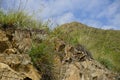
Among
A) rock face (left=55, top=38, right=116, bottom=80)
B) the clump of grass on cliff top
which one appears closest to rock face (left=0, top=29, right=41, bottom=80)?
the clump of grass on cliff top

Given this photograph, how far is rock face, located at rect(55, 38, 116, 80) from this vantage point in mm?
8110

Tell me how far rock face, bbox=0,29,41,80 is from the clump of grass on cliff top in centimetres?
25

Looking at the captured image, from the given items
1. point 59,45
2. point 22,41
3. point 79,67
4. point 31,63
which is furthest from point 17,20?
point 79,67

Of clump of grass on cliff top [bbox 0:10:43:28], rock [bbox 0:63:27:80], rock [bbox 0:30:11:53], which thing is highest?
clump of grass on cliff top [bbox 0:10:43:28]

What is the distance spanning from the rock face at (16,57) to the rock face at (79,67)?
1031 millimetres

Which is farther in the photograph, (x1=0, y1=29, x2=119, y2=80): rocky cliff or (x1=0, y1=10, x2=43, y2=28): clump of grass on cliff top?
(x1=0, y1=10, x2=43, y2=28): clump of grass on cliff top

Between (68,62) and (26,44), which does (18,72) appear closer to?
(26,44)

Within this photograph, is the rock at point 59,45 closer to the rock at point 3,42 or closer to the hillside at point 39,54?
the hillside at point 39,54

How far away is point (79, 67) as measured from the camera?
8.41m

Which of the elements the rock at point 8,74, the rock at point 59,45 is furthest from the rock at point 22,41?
the rock at point 8,74

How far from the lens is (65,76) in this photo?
8.03m

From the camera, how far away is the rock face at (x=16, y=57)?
6523 millimetres

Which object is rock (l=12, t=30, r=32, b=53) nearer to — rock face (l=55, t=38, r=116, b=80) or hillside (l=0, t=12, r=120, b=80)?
hillside (l=0, t=12, r=120, b=80)

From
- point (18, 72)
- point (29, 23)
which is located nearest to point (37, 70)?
point (18, 72)
